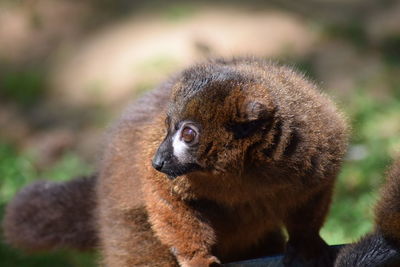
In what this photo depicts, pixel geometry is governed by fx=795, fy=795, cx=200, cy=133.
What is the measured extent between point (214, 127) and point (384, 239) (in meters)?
1.15

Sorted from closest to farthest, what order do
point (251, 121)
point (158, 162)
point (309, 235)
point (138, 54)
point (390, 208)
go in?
1. point (390, 208)
2. point (158, 162)
3. point (251, 121)
4. point (309, 235)
5. point (138, 54)

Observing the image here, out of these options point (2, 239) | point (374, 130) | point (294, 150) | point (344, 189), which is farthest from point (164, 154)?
point (374, 130)

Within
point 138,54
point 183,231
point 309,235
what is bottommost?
point 138,54

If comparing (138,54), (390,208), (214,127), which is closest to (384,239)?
(390,208)

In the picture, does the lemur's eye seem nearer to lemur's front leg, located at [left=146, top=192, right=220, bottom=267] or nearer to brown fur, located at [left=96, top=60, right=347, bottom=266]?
brown fur, located at [left=96, top=60, right=347, bottom=266]

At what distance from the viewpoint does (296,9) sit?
10.9 meters

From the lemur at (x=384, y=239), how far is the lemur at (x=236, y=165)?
704 millimetres

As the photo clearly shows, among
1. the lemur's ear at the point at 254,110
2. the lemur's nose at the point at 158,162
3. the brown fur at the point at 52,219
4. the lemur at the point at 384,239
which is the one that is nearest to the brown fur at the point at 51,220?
the brown fur at the point at 52,219

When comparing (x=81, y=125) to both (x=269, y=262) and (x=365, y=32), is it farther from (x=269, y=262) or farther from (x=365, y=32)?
(x=269, y=262)

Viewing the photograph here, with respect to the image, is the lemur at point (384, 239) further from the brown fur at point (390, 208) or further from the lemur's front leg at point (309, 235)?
the lemur's front leg at point (309, 235)

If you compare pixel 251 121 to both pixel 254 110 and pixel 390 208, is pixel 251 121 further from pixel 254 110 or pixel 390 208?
pixel 390 208

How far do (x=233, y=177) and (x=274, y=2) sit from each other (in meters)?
6.77

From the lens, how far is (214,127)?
452 centimetres

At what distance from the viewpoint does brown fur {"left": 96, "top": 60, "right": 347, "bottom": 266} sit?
454 cm
